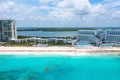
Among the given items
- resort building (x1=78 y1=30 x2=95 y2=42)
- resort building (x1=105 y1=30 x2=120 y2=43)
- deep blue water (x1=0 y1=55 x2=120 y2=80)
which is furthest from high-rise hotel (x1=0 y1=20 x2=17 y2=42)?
resort building (x1=105 y1=30 x2=120 y2=43)

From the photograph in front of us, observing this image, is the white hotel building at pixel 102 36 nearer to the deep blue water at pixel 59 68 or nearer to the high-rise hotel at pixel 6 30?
the deep blue water at pixel 59 68

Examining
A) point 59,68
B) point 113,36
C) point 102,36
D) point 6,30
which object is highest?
point 6,30

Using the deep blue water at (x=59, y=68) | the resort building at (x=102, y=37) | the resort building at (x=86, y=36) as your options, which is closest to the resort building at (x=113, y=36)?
the resort building at (x=102, y=37)

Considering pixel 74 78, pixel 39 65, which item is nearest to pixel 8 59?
pixel 39 65

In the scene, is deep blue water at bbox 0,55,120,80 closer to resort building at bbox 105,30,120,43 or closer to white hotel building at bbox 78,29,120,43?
resort building at bbox 105,30,120,43

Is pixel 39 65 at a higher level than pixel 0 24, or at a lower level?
lower

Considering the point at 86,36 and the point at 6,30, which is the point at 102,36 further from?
the point at 6,30

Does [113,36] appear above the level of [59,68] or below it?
above

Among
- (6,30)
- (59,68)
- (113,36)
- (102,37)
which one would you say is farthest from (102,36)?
(59,68)

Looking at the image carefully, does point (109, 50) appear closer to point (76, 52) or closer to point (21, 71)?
point (76, 52)
